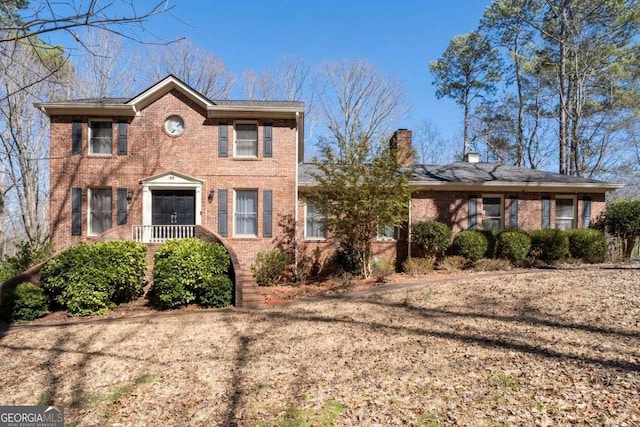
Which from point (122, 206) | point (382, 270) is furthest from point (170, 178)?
point (382, 270)

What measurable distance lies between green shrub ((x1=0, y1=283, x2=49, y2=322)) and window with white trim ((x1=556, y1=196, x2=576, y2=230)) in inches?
675

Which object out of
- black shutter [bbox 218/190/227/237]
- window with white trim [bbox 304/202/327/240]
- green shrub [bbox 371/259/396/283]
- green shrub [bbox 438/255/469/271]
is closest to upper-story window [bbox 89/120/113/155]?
black shutter [bbox 218/190/227/237]

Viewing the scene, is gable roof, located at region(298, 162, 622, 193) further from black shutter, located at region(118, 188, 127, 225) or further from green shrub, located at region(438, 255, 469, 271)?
black shutter, located at region(118, 188, 127, 225)

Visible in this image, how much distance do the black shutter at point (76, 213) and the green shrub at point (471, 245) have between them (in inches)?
530

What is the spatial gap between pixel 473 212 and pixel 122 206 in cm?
1311

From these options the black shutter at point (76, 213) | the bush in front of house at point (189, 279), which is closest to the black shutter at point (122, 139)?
the black shutter at point (76, 213)

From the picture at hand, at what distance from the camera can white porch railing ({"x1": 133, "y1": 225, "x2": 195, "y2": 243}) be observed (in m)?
11.3

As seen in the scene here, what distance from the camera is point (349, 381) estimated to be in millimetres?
4133

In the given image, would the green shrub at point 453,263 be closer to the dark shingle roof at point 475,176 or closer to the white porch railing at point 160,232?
the dark shingle roof at point 475,176

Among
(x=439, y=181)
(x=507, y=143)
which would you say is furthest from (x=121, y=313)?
(x=507, y=143)

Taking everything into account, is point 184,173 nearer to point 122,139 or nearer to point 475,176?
point 122,139

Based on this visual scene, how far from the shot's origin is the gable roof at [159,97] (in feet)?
38.8

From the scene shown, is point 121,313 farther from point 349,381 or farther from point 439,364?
point 439,364

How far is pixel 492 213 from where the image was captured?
13.5m
